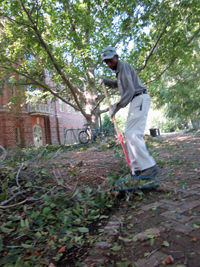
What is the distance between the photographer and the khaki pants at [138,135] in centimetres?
303

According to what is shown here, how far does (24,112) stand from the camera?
2270 cm

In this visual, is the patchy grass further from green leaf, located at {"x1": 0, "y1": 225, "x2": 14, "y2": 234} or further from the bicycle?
the bicycle

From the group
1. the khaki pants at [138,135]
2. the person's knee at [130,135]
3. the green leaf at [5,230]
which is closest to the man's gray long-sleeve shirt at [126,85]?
the khaki pants at [138,135]

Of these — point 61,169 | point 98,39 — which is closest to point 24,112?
point 98,39

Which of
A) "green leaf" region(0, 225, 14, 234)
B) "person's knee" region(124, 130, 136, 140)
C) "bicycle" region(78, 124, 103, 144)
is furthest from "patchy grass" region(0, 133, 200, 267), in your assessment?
"bicycle" region(78, 124, 103, 144)

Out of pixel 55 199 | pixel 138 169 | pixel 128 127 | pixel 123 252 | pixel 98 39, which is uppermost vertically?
pixel 98 39

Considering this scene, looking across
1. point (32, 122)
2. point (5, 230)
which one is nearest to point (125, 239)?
point (5, 230)

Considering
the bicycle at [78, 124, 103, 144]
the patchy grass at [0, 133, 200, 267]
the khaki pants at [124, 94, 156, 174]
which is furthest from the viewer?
the bicycle at [78, 124, 103, 144]

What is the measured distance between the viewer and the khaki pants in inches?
119

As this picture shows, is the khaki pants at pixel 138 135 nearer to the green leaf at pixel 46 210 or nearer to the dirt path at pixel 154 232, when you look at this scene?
the dirt path at pixel 154 232

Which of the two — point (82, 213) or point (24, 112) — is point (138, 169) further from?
point (24, 112)

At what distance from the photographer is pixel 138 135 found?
9.98ft

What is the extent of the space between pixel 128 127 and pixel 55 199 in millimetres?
1484

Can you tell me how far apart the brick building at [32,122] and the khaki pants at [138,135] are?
1373 centimetres
